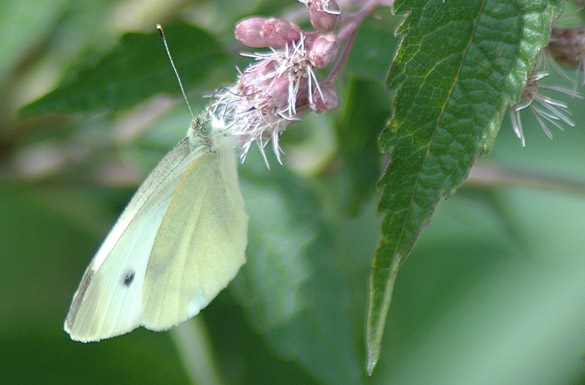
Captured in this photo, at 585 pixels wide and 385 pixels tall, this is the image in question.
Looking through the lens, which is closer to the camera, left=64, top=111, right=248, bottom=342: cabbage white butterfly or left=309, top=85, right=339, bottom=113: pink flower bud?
left=309, top=85, right=339, bottom=113: pink flower bud

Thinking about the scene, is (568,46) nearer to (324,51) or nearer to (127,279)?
(324,51)

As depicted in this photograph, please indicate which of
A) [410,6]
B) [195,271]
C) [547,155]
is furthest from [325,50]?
[547,155]

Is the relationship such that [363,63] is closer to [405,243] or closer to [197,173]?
[197,173]

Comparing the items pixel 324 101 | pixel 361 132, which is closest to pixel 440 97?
pixel 324 101

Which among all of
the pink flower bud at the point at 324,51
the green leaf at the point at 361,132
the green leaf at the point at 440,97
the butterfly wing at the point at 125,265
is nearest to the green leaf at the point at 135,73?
the butterfly wing at the point at 125,265

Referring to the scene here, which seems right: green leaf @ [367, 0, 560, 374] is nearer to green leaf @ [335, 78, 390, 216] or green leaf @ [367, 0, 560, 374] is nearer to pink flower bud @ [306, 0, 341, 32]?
pink flower bud @ [306, 0, 341, 32]

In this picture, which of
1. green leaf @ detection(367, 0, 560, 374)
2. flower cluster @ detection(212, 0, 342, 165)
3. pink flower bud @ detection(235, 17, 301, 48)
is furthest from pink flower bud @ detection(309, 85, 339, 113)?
green leaf @ detection(367, 0, 560, 374)

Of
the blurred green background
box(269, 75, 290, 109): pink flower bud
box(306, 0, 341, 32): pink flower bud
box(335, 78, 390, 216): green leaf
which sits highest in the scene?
box(306, 0, 341, 32): pink flower bud
